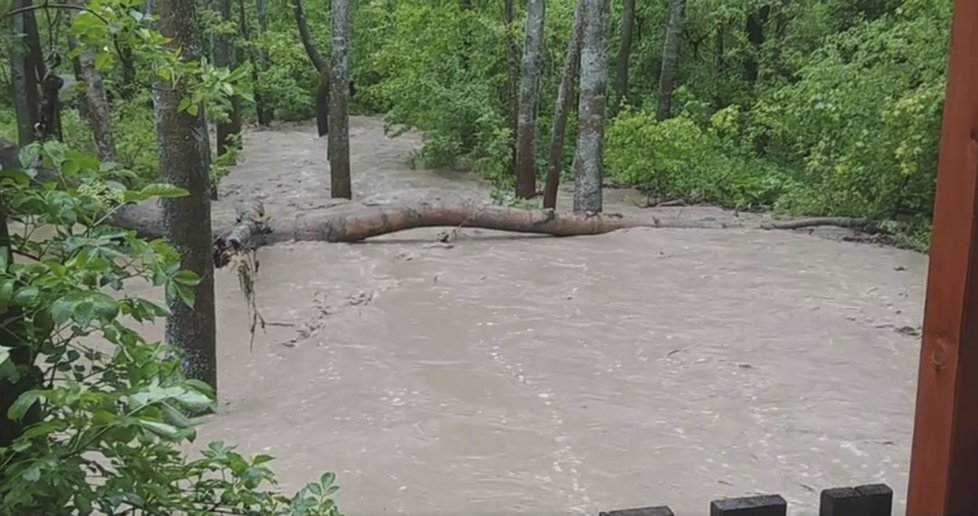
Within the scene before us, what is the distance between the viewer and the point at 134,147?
45.6ft

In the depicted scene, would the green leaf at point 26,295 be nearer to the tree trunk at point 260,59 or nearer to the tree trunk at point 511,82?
the tree trunk at point 511,82

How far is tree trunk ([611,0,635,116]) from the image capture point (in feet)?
62.1

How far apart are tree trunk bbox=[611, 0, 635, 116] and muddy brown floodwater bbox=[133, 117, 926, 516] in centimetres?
929

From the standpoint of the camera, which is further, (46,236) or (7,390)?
(46,236)

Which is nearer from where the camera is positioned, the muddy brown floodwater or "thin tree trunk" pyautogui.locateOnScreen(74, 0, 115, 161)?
the muddy brown floodwater

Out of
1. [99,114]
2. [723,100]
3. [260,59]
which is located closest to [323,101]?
[260,59]

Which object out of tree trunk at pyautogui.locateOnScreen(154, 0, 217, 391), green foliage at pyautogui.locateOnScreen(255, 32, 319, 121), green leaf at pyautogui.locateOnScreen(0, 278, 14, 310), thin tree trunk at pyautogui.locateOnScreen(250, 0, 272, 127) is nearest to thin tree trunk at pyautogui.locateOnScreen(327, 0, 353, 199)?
tree trunk at pyautogui.locateOnScreen(154, 0, 217, 391)

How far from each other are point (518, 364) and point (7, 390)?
191 inches

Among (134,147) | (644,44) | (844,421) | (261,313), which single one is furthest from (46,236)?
(644,44)

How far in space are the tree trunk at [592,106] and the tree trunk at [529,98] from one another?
57.9 inches

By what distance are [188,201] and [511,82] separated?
1209cm

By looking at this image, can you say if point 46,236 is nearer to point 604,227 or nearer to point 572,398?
point 572,398

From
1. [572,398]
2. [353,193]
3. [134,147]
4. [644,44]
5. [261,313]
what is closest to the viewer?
[572,398]

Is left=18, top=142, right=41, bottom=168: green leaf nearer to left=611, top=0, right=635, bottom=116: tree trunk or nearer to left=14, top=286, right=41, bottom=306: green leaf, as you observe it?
left=14, top=286, right=41, bottom=306: green leaf
